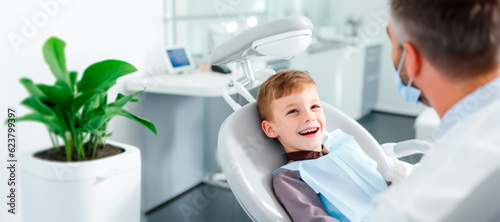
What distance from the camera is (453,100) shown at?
78cm

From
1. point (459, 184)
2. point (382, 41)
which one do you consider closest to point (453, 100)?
point (459, 184)

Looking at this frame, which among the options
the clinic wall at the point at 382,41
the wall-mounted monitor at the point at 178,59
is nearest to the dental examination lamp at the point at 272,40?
the wall-mounted monitor at the point at 178,59

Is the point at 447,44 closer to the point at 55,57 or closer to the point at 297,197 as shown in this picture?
the point at 297,197

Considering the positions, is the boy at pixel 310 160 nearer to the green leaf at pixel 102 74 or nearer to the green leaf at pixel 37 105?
the green leaf at pixel 102 74

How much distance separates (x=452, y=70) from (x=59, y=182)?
92 centimetres

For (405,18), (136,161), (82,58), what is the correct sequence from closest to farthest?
(405,18) → (136,161) → (82,58)

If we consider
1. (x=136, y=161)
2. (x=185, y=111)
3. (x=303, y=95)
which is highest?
(x=303, y=95)

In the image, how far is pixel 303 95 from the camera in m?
1.28

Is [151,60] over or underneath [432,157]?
underneath

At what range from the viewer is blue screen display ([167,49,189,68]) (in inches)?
95.3

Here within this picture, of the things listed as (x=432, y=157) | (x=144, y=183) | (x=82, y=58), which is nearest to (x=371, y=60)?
(x=144, y=183)

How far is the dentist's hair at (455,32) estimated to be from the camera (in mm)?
681

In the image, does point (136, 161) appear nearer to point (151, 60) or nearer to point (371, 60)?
point (151, 60)

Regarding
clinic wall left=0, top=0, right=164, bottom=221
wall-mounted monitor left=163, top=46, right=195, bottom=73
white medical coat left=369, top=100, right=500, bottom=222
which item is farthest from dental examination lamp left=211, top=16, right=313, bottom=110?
wall-mounted monitor left=163, top=46, right=195, bottom=73
